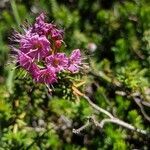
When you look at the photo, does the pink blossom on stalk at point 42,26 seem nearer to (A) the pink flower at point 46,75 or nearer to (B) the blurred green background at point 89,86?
(A) the pink flower at point 46,75

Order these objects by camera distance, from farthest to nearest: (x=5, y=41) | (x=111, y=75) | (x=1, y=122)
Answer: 1. (x=5, y=41)
2. (x=111, y=75)
3. (x=1, y=122)

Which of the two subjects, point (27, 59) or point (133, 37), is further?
point (133, 37)

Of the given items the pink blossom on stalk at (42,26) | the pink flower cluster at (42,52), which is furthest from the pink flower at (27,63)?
the pink blossom on stalk at (42,26)

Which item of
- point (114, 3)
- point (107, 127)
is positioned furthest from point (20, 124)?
point (114, 3)

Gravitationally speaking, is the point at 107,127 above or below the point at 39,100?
below

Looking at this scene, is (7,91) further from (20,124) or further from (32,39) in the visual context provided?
(32,39)

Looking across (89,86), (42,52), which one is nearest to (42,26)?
(42,52)
